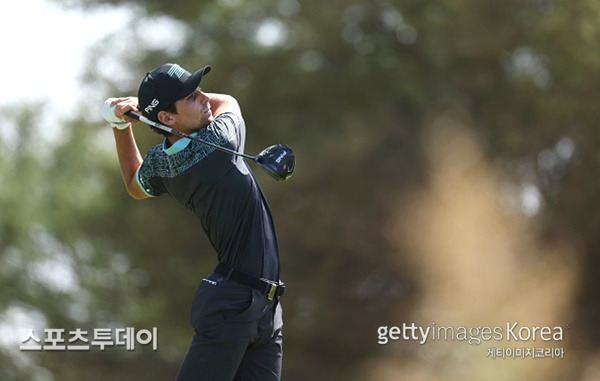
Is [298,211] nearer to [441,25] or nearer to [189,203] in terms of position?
[441,25]

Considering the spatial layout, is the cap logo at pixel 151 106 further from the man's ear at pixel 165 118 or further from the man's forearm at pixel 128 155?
the man's forearm at pixel 128 155

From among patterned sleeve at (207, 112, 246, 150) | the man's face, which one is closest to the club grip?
the man's face

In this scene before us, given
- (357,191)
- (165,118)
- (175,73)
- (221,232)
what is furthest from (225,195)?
(357,191)

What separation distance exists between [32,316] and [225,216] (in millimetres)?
8971

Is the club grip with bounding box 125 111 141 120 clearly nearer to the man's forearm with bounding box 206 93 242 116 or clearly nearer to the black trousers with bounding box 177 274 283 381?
the man's forearm with bounding box 206 93 242 116

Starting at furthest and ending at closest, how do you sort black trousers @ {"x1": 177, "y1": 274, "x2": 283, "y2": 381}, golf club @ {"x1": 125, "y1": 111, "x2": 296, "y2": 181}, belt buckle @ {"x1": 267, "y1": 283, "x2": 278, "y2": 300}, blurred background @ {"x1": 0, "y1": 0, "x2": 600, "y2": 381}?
blurred background @ {"x1": 0, "y1": 0, "x2": 600, "y2": 381} → golf club @ {"x1": 125, "y1": 111, "x2": 296, "y2": 181} → belt buckle @ {"x1": 267, "y1": 283, "x2": 278, "y2": 300} → black trousers @ {"x1": 177, "y1": 274, "x2": 283, "y2": 381}

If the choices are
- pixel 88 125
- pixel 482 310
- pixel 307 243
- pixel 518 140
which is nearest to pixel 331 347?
pixel 307 243

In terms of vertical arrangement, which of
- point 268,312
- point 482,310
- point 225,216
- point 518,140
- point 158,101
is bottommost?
point 268,312

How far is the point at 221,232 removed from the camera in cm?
372

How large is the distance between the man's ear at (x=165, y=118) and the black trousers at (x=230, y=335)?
58 cm

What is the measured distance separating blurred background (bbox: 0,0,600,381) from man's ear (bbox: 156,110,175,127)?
6.41 meters

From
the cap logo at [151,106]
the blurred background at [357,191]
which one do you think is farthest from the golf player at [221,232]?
the blurred background at [357,191]

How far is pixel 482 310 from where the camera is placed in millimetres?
10375

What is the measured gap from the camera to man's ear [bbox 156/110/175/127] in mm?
3758
